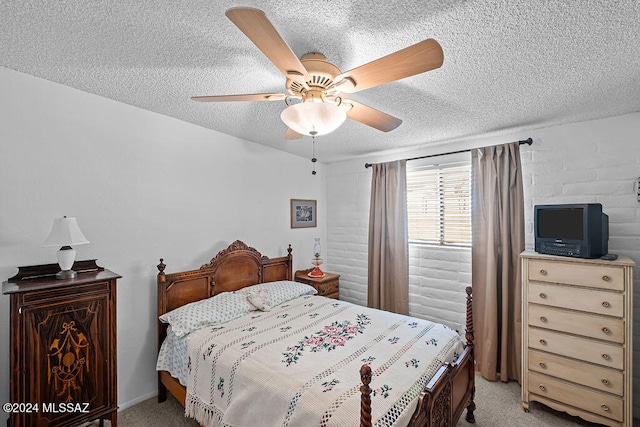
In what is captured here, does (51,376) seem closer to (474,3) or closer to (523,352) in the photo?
(474,3)

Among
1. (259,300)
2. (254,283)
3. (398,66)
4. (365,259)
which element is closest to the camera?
(398,66)

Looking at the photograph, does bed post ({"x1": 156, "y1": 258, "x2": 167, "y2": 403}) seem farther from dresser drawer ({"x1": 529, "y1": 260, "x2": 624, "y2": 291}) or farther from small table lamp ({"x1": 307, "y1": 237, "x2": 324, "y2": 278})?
dresser drawer ({"x1": 529, "y1": 260, "x2": 624, "y2": 291})

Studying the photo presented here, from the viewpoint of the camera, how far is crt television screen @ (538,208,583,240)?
2.23 metres

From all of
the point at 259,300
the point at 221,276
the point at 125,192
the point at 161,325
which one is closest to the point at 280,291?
the point at 259,300

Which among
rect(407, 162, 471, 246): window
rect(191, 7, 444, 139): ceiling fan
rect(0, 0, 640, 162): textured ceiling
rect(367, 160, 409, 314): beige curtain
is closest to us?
rect(191, 7, 444, 139): ceiling fan

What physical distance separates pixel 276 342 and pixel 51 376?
133cm

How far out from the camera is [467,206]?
3.28 m

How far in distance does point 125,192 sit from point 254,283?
158 centimetres

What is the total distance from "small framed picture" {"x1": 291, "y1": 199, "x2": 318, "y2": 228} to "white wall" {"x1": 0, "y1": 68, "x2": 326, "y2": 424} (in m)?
0.55

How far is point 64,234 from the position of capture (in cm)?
188

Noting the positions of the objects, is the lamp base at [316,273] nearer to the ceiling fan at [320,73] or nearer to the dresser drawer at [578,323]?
the dresser drawer at [578,323]

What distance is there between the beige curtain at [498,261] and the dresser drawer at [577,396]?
0.41 meters

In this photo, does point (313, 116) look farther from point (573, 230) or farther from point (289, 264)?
point (289, 264)

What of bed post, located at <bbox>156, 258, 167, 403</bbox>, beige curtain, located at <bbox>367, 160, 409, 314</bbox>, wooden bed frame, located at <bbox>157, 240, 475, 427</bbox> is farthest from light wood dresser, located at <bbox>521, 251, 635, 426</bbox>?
bed post, located at <bbox>156, 258, 167, 403</bbox>
